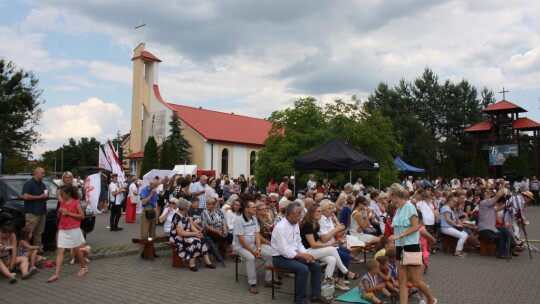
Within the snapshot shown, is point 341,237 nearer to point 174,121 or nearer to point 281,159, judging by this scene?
point 281,159

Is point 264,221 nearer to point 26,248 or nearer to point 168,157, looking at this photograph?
point 26,248

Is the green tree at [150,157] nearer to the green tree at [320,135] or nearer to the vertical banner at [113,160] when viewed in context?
the green tree at [320,135]

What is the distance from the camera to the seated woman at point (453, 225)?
10617 mm

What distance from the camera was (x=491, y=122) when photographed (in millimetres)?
42125

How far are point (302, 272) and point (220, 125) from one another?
41268 millimetres

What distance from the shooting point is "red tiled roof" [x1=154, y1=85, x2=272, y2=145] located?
142ft

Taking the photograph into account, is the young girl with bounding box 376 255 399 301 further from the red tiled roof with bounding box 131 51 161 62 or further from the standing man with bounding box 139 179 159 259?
the red tiled roof with bounding box 131 51 161 62

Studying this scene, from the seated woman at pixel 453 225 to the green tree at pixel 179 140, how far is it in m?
32.4

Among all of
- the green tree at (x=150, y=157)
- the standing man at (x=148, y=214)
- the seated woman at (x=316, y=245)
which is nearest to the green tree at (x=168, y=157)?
the green tree at (x=150, y=157)

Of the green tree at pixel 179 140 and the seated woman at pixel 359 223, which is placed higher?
the green tree at pixel 179 140

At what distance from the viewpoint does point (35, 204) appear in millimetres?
8844

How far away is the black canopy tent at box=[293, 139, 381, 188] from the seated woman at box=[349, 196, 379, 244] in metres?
4.54

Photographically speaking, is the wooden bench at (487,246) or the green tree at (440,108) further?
the green tree at (440,108)

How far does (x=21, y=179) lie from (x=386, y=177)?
18.5 metres
